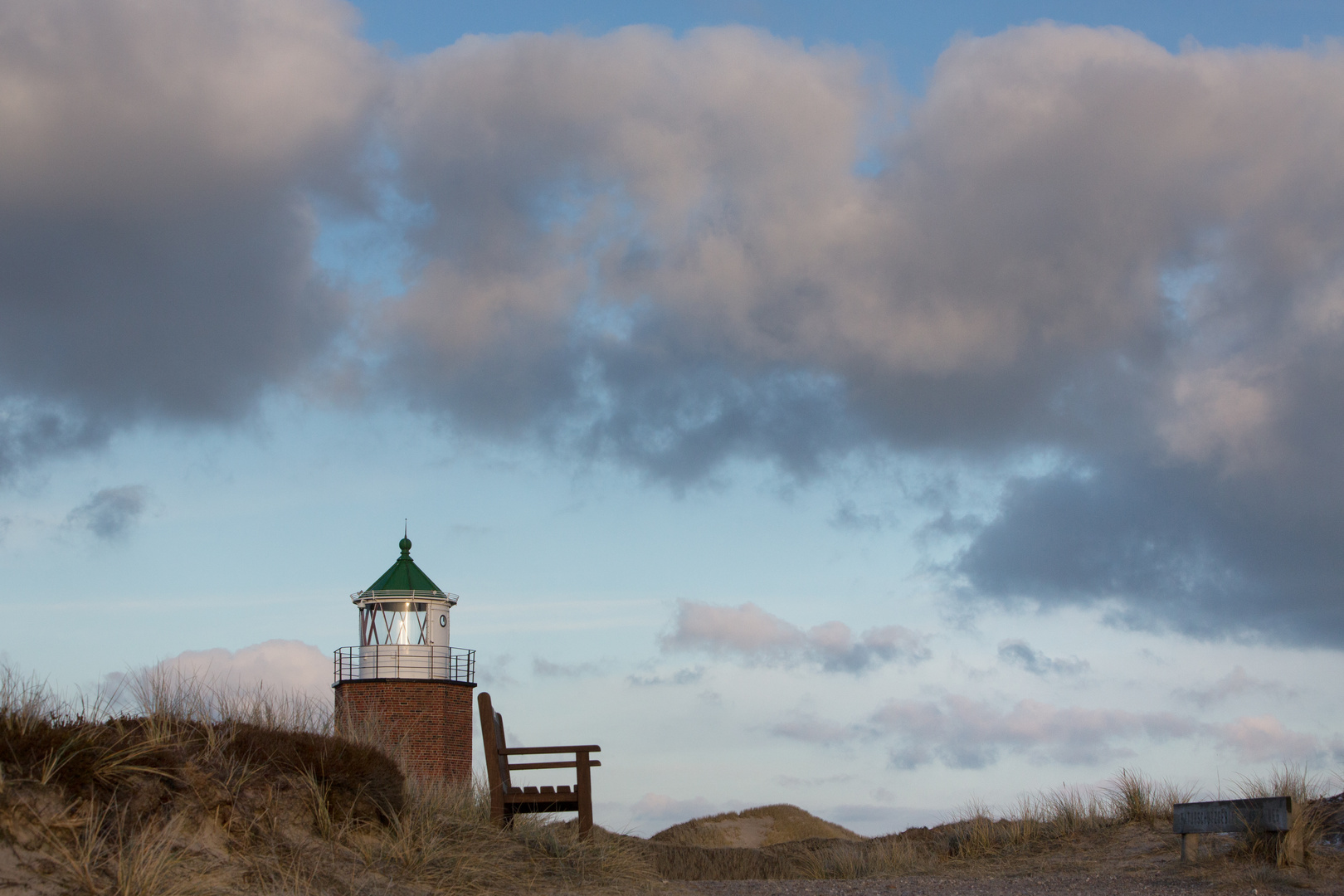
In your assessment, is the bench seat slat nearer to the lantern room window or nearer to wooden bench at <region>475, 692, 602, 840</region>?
wooden bench at <region>475, 692, 602, 840</region>

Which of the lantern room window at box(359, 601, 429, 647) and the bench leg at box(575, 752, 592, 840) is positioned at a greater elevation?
the lantern room window at box(359, 601, 429, 647)

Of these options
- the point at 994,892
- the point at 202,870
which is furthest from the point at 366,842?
the point at 994,892

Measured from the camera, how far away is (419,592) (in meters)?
27.6

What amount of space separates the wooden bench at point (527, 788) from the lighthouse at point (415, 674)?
537 inches

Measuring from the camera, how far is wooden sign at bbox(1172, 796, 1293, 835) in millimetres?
12438

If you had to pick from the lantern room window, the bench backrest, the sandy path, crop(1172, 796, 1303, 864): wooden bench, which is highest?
the lantern room window

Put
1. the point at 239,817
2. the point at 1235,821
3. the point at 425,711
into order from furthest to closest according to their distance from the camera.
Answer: the point at 425,711, the point at 1235,821, the point at 239,817

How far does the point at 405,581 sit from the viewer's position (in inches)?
1099

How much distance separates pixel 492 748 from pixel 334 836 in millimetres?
2685

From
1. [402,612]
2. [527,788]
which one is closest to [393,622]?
[402,612]

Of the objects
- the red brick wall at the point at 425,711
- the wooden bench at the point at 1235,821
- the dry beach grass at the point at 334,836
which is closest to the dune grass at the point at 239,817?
the dry beach grass at the point at 334,836

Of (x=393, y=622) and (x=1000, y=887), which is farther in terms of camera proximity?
(x=393, y=622)

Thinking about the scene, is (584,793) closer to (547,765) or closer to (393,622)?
(547,765)

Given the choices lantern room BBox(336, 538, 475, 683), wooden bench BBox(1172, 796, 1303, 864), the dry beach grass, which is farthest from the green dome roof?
wooden bench BBox(1172, 796, 1303, 864)
